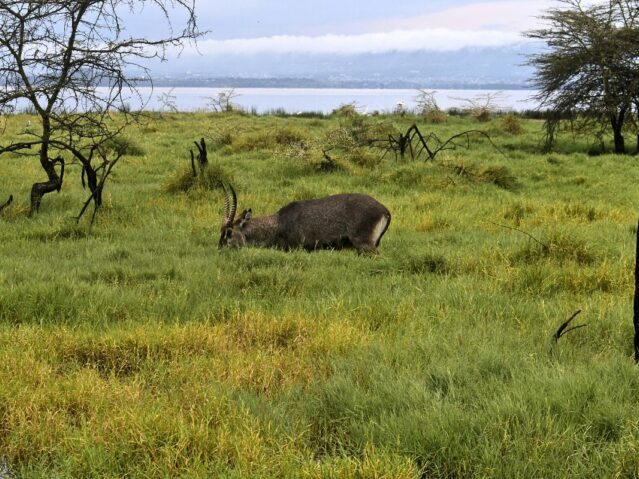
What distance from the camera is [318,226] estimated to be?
8180 millimetres

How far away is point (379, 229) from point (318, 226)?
0.88m

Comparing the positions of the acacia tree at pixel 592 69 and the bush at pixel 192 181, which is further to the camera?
the acacia tree at pixel 592 69

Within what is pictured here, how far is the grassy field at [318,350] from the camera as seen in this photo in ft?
9.72

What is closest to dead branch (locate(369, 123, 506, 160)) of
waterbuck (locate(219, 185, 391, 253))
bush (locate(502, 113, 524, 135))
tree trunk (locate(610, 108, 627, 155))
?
bush (locate(502, 113, 524, 135))

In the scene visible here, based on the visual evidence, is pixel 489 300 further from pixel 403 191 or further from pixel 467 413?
pixel 403 191

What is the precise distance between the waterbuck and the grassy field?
41 centimetres

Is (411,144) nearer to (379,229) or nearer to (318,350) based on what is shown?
(379,229)

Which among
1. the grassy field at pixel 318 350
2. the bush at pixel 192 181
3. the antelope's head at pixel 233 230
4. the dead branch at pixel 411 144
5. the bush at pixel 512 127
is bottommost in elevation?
the grassy field at pixel 318 350

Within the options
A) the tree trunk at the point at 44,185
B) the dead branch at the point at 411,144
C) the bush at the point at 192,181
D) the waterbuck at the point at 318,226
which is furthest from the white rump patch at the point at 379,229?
the dead branch at the point at 411,144

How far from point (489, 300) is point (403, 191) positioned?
6.85 metres

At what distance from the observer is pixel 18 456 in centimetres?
307

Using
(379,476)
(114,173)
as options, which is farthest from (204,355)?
(114,173)

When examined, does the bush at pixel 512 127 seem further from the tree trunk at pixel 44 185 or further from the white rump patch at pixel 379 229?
the tree trunk at pixel 44 185

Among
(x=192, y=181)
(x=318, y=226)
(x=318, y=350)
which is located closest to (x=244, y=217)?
(x=318, y=226)
